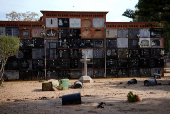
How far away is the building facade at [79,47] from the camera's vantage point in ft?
108

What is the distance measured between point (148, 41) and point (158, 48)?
210 centimetres

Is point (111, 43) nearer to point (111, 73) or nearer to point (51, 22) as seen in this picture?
point (111, 73)

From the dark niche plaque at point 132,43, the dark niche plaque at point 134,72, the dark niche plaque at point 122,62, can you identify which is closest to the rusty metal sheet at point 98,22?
the dark niche plaque at point 132,43

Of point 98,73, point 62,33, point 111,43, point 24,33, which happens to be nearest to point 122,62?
point 111,43

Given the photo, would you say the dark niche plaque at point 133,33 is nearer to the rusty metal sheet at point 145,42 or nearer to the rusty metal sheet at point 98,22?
the rusty metal sheet at point 145,42

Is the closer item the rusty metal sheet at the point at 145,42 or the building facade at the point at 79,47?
the building facade at the point at 79,47

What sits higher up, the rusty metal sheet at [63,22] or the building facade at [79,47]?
the rusty metal sheet at [63,22]

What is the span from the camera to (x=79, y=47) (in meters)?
33.7

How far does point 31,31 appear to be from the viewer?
33.2m

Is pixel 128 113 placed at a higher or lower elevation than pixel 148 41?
lower

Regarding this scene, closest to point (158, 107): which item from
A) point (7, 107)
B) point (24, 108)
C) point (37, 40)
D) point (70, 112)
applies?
point (70, 112)

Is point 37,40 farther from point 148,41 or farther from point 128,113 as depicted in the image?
point 128,113

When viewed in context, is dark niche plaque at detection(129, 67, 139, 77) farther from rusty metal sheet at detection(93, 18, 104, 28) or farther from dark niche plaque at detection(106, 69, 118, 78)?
rusty metal sheet at detection(93, 18, 104, 28)

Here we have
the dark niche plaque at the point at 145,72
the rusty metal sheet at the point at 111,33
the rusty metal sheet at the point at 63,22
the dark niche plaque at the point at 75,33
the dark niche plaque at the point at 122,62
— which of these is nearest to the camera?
the rusty metal sheet at the point at 63,22
